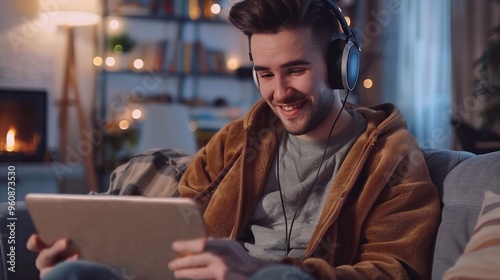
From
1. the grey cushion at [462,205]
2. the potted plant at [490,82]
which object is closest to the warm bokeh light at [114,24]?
the potted plant at [490,82]

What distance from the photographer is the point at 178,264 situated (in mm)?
968

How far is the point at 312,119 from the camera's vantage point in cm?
148

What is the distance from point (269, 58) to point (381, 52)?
3894 millimetres

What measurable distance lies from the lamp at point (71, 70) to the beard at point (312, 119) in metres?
3.08

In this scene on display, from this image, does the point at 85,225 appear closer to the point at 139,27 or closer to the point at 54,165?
the point at 54,165

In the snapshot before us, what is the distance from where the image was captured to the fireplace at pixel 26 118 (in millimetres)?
4059

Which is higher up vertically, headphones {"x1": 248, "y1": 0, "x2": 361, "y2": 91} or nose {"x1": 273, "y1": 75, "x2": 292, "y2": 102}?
headphones {"x1": 248, "y1": 0, "x2": 361, "y2": 91}

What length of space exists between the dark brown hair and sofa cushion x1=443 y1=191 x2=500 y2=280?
54cm

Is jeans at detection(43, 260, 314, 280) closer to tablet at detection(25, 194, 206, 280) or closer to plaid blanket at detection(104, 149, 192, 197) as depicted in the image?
tablet at detection(25, 194, 206, 280)

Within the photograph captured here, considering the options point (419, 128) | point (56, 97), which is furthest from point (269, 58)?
point (56, 97)

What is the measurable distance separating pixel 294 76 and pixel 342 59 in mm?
111

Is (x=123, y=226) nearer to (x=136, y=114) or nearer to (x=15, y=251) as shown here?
(x=15, y=251)

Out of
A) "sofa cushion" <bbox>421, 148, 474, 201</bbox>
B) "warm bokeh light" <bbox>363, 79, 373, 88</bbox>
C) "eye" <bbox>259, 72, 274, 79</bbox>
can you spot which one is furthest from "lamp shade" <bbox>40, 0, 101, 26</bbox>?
"sofa cushion" <bbox>421, 148, 474, 201</bbox>

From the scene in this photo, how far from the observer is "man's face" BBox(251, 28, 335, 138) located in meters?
1.45
